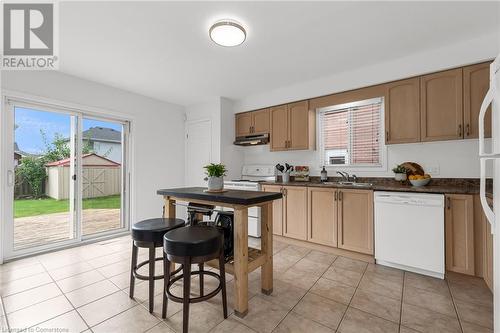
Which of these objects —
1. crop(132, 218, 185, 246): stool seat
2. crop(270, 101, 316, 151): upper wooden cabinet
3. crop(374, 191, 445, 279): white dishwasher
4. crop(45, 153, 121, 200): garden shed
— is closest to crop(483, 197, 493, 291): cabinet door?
crop(374, 191, 445, 279): white dishwasher

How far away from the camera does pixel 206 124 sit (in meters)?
4.46

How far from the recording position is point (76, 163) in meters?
3.34

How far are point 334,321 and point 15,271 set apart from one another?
339 cm

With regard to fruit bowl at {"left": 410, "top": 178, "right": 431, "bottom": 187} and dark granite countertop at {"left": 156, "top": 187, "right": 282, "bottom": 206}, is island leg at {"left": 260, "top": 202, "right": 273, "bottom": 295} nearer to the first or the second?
dark granite countertop at {"left": 156, "top": 187, "right": 282, "bottom": 206}

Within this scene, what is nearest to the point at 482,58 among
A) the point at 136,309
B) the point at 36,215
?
the point at 136,309

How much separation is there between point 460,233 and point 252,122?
3287mm

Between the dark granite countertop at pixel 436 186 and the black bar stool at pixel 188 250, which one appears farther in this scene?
the dark granite countertop at pixel 436 186

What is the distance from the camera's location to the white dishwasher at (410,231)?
2270 mm

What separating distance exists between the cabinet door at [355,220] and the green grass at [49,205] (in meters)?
3.73

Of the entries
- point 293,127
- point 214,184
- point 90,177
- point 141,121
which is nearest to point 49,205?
point 90,177

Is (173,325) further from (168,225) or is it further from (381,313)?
(381,313)

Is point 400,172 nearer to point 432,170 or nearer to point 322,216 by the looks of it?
point 432,170

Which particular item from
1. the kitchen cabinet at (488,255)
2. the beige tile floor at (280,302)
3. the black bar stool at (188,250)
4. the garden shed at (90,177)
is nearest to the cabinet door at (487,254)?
the kitchen cabinet at (488,255)

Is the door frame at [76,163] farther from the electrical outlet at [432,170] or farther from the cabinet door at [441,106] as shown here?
the electrical outlet at [432,170]
